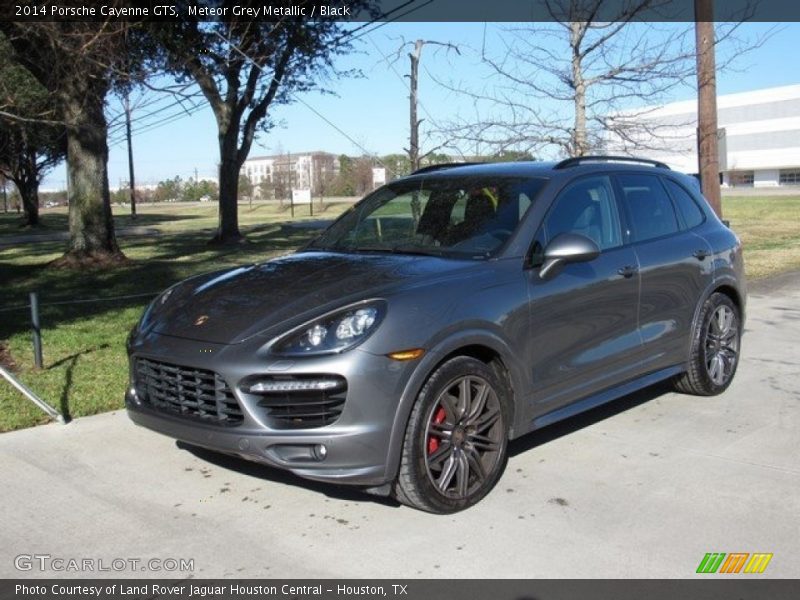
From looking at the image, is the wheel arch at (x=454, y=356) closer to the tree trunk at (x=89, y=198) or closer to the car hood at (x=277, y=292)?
the car hood at (x=277, y=292)

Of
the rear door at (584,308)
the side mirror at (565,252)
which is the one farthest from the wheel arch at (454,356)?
the side mirror at (565,252)

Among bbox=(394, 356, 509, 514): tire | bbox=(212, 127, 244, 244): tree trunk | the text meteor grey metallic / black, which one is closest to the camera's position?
the text meteor grey metallic / black

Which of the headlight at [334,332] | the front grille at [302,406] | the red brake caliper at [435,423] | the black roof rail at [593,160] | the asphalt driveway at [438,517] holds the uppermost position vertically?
the black roof rail at [593,160]

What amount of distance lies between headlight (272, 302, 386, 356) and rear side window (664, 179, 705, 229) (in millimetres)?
3161

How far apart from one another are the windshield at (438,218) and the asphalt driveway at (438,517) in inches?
53.9

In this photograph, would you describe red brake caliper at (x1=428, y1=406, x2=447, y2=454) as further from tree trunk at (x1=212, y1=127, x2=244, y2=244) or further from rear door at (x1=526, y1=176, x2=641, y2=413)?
tree trunk at (x1=212, y1=127, x2=244, y2=244)

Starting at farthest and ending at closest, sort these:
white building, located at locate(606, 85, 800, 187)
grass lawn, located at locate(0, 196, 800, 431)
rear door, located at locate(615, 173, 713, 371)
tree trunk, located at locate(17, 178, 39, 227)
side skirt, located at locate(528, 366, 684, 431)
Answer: white building, located at locate(606, 85, 800, 187)
tree trunk, located at locate(17, 178, 39, 227)
grass lawn, located at locate(0, 196, 800, 431)
rear door, located at locate(615, 173, 713, 371)
side skirt, located at locate(528, 366, 684, 431)

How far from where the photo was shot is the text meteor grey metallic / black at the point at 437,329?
12.5 feet

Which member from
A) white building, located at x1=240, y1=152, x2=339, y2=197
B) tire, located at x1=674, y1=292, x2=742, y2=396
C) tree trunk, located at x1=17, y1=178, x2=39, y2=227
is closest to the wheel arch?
tire, located at x1=674, y1=292, x2=742, y2=396

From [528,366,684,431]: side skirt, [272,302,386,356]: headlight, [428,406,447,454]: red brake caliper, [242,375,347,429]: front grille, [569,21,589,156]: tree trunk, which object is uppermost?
[569,21,589,156]: tree trunk

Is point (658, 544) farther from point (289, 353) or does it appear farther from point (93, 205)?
point (93, 205)

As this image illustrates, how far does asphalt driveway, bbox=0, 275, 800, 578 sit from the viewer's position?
3.70 m

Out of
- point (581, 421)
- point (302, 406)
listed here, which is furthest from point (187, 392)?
point (581, 421)

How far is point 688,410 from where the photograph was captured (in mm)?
→ 6000
